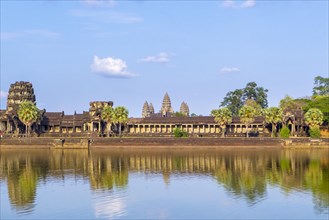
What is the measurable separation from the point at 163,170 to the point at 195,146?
29896mm

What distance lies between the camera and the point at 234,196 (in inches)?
1458

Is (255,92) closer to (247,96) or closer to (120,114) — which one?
(247,96)

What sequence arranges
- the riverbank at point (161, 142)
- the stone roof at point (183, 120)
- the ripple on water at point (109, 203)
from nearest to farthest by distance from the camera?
the ripple on water at point (109, 203) < the riverbank at point (161, 142) < the stone roof at point (183, 120)

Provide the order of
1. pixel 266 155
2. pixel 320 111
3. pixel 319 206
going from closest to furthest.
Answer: pixel 319 206 → pixel 266 155 → pixel 320 111

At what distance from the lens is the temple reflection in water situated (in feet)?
134

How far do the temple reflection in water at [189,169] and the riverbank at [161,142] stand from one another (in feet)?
12.1

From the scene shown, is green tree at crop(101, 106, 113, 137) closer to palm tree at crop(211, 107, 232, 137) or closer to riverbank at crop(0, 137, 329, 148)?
riverbank at crop(0, 137, 329, 148)

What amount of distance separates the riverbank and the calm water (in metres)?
12.7

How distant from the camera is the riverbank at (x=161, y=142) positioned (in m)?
82.0

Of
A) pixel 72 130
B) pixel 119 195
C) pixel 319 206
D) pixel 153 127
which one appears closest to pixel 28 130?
pixel 72 130

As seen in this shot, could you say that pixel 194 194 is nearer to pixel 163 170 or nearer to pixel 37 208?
pixel 37 208

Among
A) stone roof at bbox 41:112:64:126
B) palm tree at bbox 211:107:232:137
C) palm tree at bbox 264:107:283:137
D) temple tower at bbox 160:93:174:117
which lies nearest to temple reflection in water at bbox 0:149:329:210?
palm tree at bbox 264:107:283:137

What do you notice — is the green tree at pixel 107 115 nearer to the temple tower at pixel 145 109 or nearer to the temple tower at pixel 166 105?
the temple tower at pixel 166 105

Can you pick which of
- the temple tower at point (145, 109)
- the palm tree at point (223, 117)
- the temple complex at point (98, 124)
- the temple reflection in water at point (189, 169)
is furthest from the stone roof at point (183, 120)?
the temple tower at point (145, 109)
